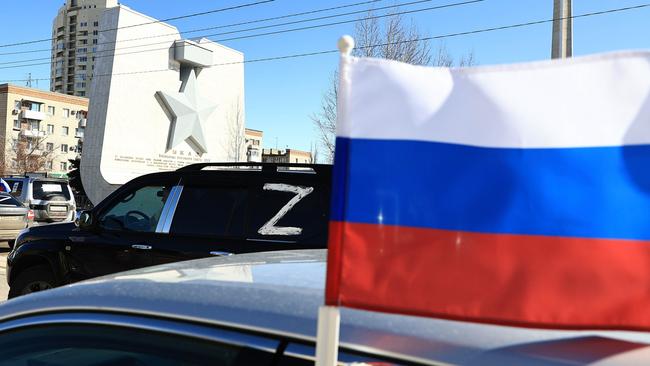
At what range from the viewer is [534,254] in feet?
3.52

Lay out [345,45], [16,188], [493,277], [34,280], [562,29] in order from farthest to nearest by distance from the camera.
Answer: [16,188]
[562,29]
[34,280]
[345,45]
[493,277]

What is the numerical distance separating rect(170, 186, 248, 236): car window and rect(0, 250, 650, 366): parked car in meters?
3.08

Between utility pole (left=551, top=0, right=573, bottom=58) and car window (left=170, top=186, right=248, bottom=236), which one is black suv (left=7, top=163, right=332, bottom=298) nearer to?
car window (left=170, top=186, right=248, bottom=236)

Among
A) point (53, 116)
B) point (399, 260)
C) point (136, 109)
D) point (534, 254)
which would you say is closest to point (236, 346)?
point (399, 260)

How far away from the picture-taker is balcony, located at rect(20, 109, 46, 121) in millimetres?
92125

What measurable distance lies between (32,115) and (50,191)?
86867 mm

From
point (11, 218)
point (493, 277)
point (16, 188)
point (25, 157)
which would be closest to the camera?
point (493, 277)

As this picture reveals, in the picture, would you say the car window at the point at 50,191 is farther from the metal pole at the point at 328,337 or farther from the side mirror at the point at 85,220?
the metal pole at the point at 328,337

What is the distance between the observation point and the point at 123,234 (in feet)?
18.3

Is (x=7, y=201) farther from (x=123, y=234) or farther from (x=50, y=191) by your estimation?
(x=123, y=234)

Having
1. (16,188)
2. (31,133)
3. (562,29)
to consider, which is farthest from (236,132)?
(31,133)

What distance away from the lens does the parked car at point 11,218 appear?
545 inches

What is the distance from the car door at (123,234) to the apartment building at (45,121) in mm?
84656

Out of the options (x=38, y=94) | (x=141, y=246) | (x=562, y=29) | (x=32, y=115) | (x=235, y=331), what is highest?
(x=38, y=94)
